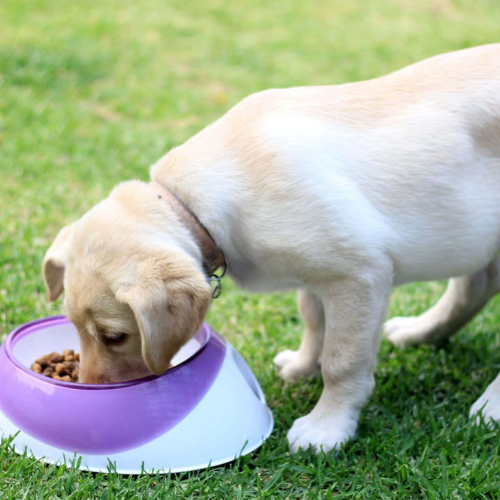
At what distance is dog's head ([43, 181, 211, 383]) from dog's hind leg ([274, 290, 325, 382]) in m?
0.92

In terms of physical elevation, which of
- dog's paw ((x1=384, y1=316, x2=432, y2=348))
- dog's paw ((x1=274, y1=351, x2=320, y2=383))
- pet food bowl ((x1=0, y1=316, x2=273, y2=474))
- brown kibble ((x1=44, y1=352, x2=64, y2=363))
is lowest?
dog's paw ((x1=384, y1=316, x2=432, y2=348))

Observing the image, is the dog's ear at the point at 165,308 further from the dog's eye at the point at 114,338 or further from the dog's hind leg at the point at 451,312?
the dog's hind leg at the point at 451,312

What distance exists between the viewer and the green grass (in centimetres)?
292

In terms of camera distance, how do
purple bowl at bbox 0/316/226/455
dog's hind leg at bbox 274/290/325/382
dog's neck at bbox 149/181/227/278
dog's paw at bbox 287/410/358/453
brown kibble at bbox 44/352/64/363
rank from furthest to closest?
dog's hind leg at bbox 274/290/325/382 → brown kibble at bbox 44/352/64/363 → dog's paw at bbox 287/410/358/453 → dog's neck at bbox 149/181/227/278 → purple bowl at bbox 0/316/226/455

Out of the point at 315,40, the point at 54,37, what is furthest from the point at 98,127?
the point at 315,40

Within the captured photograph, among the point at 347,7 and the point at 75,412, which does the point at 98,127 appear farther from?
the point at 347,7

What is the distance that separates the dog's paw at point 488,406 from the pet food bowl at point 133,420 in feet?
3.32

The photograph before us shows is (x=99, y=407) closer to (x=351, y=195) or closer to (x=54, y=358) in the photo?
(x=54, y=358)

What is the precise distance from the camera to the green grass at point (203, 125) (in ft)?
9.58

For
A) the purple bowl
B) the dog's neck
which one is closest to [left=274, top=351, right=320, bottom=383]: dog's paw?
the purple bowl

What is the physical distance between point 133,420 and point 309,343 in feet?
3.92

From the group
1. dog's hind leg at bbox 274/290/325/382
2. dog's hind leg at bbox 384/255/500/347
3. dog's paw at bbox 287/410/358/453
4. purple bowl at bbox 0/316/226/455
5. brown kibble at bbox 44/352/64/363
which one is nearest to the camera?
purple bowl at bbox 0/316/226/455

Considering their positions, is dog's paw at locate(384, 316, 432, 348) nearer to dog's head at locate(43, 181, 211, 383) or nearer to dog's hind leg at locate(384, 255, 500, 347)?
dog's hind leg at locate(384, 255, 500, 347)

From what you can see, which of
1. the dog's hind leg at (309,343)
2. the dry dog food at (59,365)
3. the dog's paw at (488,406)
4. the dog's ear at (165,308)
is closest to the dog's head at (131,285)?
the dog's ear at (165,308)
